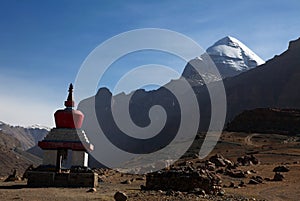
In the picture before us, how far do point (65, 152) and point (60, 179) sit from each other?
2654mm

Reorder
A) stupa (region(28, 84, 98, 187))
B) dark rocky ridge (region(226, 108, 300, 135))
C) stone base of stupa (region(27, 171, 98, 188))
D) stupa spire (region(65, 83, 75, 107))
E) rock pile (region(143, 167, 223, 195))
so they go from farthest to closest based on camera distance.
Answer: dark rocky ridge (region(226, 108, 300, 135)) → stupa spire (region(65, 83, 75, 107)) → stupa (region(28, 84, 98, 187)) → stone base of stupa (region(27, 171, 98, 188)) → rock pile (region(143, 167, 223, 195))

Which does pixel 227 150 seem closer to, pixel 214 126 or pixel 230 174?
pixel 230 174

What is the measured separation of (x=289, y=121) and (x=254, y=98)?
60.5m

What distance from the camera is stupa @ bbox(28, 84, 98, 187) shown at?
25.9 m

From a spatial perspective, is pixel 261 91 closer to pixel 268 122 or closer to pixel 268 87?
pixel 268 87

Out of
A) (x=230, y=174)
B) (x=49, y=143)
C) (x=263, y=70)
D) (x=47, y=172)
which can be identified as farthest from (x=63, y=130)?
(x=263, y=70)

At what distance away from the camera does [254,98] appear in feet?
539

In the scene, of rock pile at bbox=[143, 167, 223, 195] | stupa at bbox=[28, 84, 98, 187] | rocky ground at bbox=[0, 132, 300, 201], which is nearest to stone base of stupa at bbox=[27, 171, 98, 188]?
stupa at bbox=[28, 84, 98, 187]

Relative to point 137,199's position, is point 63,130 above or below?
above

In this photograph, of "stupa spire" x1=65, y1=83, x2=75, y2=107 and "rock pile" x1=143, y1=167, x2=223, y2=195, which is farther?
"stupa spire" x1=65, y1=83, x2=75, y2=107

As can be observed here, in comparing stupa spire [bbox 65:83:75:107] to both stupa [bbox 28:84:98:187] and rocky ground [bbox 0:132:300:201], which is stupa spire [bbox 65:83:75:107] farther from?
rocky ground [bbox 0:132:300:201]

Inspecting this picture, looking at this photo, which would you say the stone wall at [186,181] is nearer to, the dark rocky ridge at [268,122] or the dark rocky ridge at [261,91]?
the dark rocky ridge at [268,122]

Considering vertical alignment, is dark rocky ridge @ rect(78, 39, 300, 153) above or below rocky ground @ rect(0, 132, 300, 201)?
above

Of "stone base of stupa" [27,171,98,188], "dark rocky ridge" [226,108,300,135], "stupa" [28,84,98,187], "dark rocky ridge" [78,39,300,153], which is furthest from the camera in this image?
"dark rocky ridge" [78,39,300,153]
